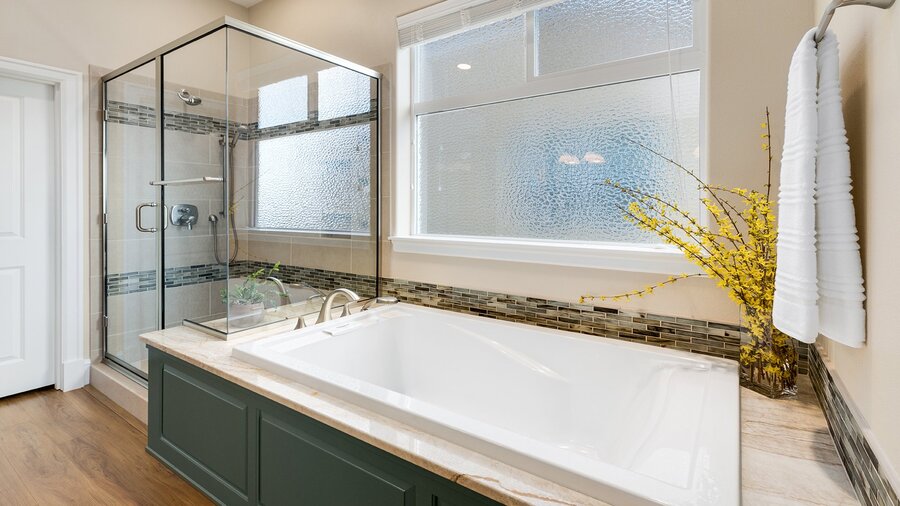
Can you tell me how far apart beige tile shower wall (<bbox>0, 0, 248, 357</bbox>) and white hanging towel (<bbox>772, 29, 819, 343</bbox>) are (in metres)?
3.59

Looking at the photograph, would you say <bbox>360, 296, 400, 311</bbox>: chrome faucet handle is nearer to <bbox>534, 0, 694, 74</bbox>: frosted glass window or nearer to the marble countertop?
the marble countertop

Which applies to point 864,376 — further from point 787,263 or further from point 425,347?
point 425,347

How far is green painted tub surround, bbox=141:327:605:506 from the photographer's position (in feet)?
3.42

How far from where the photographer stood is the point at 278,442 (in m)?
1.47

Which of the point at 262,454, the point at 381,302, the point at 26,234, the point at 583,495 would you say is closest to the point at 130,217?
the point at 26,234

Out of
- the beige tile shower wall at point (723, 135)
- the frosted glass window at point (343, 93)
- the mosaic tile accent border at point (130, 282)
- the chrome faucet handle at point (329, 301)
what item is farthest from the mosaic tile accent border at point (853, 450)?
the mosaic tile accent border at point (130, 282)

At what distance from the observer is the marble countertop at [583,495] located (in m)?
0.96

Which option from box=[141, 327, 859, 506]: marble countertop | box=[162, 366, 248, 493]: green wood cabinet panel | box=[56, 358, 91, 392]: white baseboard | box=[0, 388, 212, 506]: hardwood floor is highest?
box=[141, 327, 859, 506]: marble countertop

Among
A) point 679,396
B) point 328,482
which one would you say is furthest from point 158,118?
point 679,396

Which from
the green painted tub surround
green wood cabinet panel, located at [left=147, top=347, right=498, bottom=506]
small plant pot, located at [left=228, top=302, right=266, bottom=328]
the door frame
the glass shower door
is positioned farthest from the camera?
the door frame

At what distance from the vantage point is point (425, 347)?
2.29m

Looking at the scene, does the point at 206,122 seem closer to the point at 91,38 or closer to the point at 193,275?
the point at 193,275

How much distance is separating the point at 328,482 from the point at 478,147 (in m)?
1.78

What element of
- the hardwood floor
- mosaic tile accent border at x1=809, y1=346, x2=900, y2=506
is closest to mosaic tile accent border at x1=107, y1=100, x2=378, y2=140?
the hardwood floor
